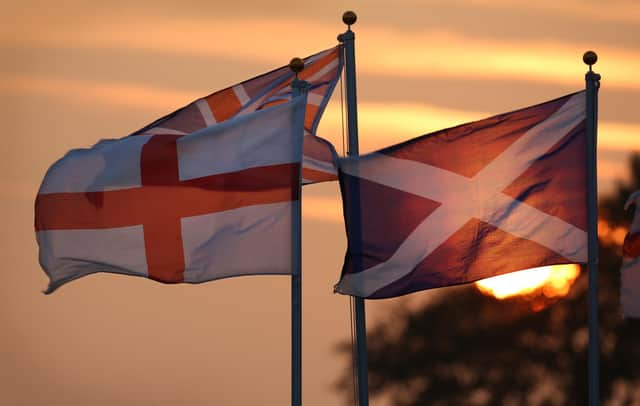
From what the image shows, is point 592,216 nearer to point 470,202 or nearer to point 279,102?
point 470,202

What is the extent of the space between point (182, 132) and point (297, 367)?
4.25 metres

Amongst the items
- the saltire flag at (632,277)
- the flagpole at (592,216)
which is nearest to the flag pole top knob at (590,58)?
the flagpole at (592,216)

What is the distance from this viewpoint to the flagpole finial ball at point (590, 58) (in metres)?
26.5

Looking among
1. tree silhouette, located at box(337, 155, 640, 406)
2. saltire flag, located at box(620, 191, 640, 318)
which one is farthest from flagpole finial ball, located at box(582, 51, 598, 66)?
tree silhouette, located at box(337, 155, 640, 406)

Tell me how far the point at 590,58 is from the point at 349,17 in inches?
128

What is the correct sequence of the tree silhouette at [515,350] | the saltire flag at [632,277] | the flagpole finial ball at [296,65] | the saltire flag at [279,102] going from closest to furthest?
1. the flagpole finial ball at [296,65]
2. the saltire flag at [279,102]
3. the saltire flag at [632,277]
4. the tree silhouette at [515,350]

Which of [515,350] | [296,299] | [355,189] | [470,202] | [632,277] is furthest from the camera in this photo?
[515,350]

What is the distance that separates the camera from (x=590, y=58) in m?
26.5

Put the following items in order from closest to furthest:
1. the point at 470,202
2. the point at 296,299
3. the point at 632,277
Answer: the point at 296,299
the point at 470,202
the point at 632,277

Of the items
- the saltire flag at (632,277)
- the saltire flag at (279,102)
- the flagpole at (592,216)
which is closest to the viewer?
the flagpole at (592,216)

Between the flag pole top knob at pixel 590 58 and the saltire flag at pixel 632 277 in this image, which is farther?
the saltire flag at pixel 632 277

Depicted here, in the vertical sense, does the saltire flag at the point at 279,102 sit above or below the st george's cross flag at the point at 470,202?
above

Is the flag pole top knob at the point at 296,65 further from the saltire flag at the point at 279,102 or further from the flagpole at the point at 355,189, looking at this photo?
the saltire flag at the point at 279,102

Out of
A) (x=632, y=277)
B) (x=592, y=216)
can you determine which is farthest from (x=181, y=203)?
(x=632, y=277)
